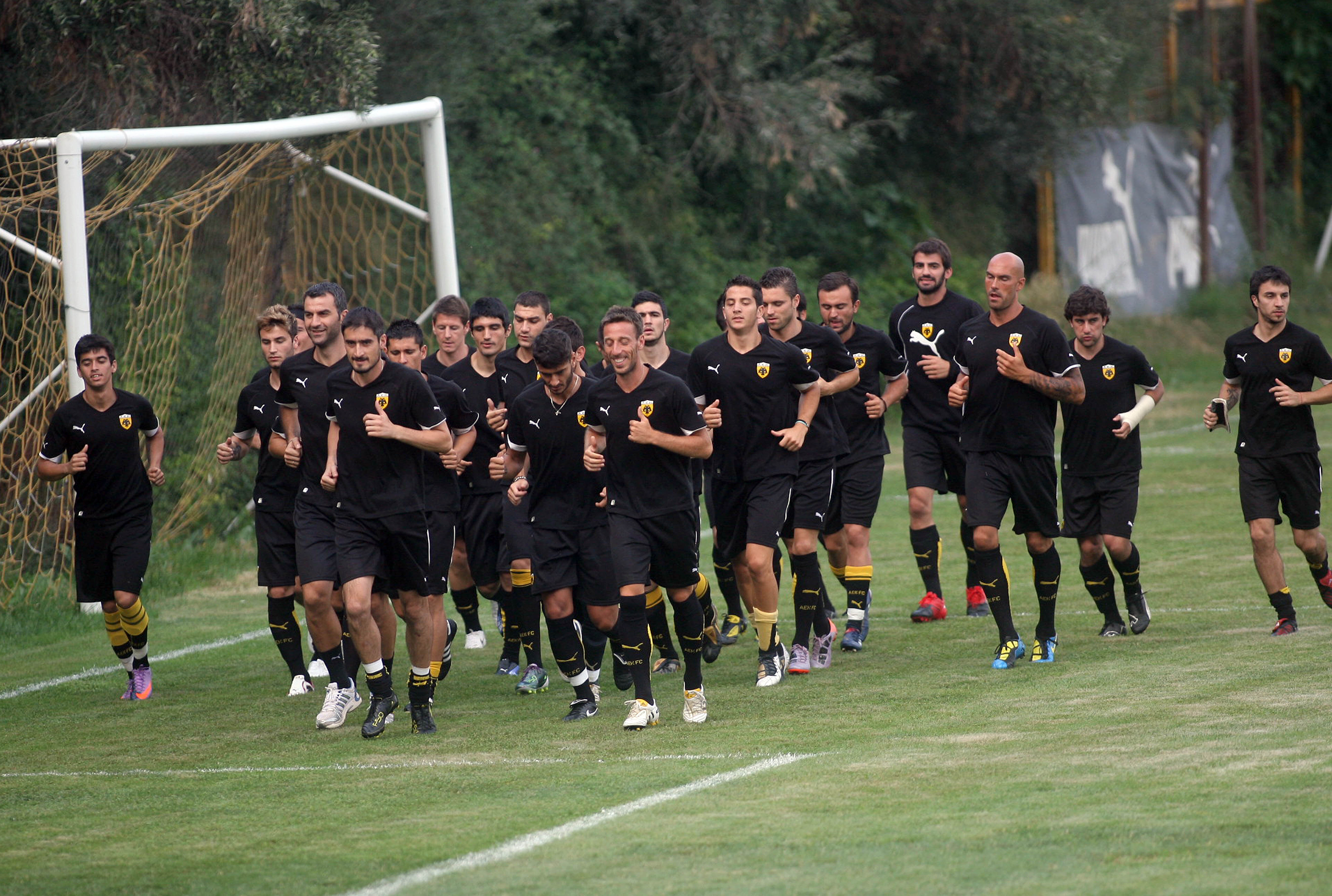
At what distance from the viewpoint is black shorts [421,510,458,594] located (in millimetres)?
8180

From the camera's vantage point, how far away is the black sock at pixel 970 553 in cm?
991

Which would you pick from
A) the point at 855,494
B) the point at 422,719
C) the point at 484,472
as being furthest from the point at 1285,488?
the point at 422,719

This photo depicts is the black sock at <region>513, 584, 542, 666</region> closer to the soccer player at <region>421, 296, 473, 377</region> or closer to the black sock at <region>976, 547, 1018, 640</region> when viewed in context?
the soccer player at <region>421, 296, 473, 377</region>

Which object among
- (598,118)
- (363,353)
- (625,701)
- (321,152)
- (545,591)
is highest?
(598,118)

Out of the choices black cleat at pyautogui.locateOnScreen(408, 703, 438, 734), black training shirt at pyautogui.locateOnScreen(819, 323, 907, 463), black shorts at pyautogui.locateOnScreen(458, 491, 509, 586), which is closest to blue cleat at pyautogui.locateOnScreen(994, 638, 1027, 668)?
black training shirt at pyautogui.locateOnScreen(819, 323, 907, 463)

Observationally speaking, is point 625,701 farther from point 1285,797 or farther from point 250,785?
point 1285,797

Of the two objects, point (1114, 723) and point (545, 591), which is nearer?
point (1114, 723)

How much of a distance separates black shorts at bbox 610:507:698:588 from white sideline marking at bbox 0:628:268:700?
3.78 m

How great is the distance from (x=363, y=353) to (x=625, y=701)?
2.36m

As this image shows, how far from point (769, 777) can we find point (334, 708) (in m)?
2.70

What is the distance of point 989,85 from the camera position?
29297 mm

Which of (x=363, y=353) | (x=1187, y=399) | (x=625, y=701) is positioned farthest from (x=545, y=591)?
(x=1187, y=399)

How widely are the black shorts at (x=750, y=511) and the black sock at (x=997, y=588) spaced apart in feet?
3.71

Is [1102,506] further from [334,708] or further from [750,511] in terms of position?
[334,708]
